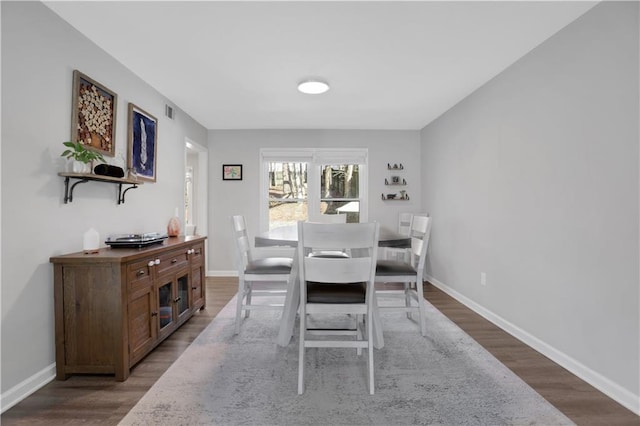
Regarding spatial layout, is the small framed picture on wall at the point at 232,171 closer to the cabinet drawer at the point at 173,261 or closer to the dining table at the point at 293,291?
the cabinet drawer at the point at 173,261

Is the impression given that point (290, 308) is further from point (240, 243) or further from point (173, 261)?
point (173, 261)

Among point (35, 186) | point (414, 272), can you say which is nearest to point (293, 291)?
point (414, 272)

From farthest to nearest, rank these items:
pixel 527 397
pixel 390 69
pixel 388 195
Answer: pixel 388 195 < pixel 390 69 < pixel 527 397

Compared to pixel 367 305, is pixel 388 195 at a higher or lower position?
A: higher

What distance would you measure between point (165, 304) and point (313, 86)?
7.64 feet

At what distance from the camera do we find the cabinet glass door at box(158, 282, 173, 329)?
8.16 ft

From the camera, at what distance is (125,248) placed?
7.65 feet

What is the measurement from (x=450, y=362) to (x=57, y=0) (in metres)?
3.38

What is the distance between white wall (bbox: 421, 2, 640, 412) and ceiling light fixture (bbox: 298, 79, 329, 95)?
161 cm

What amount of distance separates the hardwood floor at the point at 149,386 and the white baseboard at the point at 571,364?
0.04m

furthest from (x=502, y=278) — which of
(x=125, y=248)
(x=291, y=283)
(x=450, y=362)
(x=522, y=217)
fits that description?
(x=125, y=248)

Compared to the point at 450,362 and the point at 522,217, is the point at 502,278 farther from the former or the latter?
the point at 450,362

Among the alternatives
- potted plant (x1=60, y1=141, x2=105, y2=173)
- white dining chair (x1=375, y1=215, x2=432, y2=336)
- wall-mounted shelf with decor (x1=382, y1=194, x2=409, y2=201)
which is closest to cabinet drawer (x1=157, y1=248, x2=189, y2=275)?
potted plant (x1=60, y1=141, x2=105, y2=173)

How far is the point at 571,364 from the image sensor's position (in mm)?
2102
